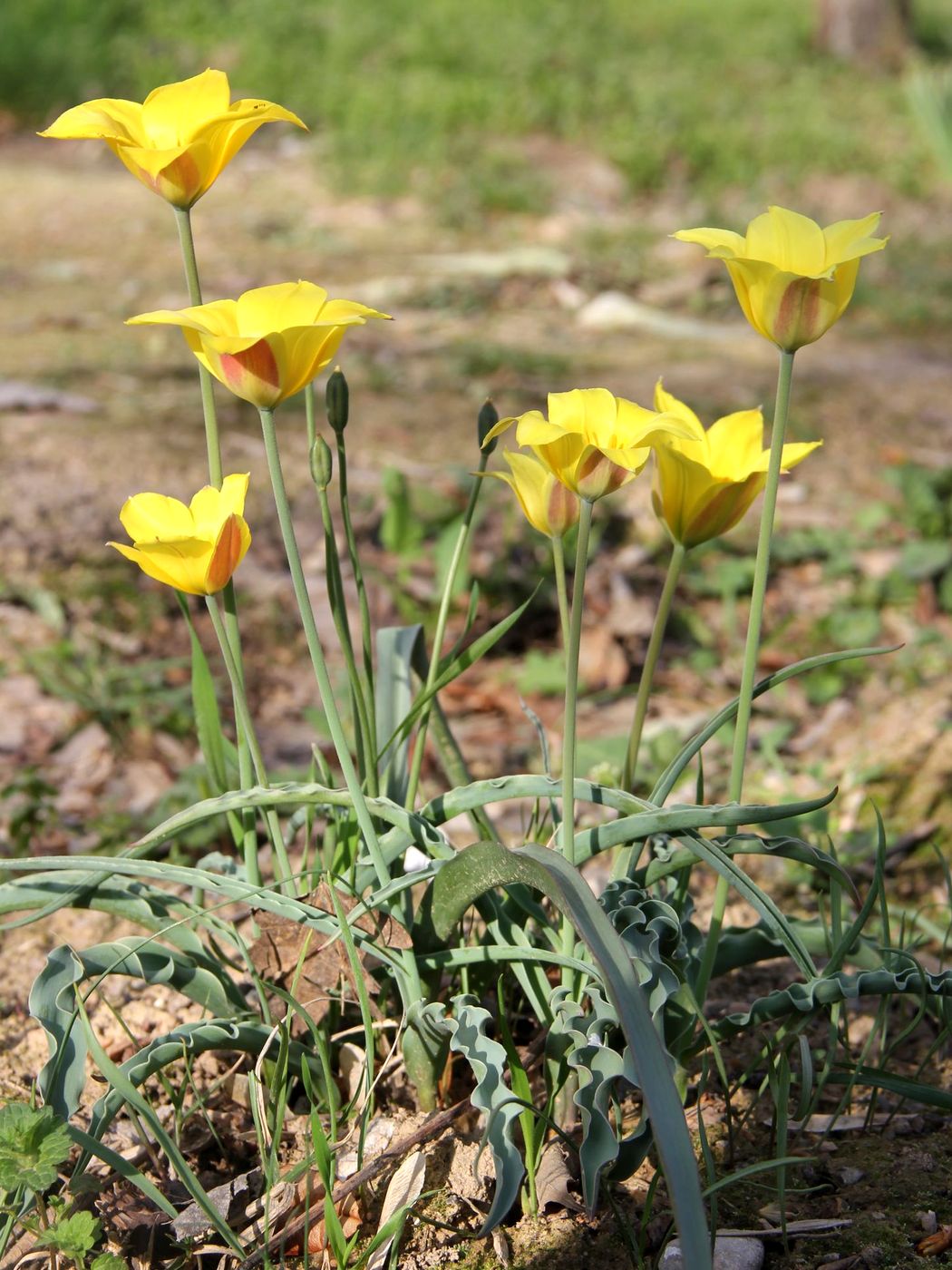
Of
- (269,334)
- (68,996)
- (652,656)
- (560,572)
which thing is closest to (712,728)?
(652,656)

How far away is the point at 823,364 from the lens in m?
4.37

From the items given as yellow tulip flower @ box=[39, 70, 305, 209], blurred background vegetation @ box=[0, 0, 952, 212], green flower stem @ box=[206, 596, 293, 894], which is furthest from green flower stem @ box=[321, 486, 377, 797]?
blurred background vegetation @ box=[0, 0, 952, 212]

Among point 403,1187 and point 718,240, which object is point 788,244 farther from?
point 403,1187

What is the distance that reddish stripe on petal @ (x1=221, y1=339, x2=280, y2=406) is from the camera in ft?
3.26

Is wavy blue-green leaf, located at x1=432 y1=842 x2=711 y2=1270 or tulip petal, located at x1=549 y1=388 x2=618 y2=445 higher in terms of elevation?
tulip petal, located at x1=549 y1=388 x2=618 y2=445

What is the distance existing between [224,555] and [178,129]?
39 centimetres

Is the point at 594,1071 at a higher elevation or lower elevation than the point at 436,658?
lower

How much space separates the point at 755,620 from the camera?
1.10 meters

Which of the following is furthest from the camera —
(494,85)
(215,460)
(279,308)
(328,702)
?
(494,85)

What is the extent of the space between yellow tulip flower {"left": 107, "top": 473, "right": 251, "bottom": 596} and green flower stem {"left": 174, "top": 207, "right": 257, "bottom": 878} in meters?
0.04

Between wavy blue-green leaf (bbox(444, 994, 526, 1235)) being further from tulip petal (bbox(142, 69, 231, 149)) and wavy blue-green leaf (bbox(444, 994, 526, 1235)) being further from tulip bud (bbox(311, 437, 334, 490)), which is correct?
tulip petal (bbox(142, 69, 231, 149))

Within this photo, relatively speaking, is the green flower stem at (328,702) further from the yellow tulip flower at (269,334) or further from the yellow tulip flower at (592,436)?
the yellow tulip flower at (592,436)

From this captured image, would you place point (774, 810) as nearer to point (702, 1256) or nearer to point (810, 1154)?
point (702, 1256)

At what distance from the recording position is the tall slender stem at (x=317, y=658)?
1.02 m
